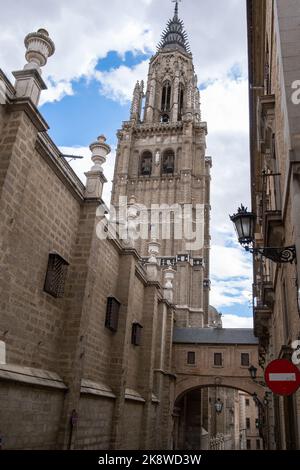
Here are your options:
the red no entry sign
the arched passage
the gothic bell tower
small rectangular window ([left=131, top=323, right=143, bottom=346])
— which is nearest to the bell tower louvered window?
the gothic bell tower

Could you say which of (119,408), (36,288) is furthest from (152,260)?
(36,288)

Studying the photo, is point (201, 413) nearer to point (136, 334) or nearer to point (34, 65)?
point (136, 334)

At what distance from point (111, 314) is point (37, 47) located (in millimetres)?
9101

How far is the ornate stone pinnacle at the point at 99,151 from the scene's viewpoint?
12.9m

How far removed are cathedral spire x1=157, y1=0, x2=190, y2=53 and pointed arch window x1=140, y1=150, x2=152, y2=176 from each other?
2016 cm

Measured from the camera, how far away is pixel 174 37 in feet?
196

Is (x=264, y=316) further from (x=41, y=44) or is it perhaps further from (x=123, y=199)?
(x=123, y=199)

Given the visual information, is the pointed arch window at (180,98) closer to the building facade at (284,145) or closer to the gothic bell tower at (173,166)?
the gothic bell tower at (173,166)

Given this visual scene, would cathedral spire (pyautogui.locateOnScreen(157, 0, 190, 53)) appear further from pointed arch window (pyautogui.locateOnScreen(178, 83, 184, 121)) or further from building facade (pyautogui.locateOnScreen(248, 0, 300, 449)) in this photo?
building facade (pyautogui.locateOnScreen(248, 0, 300, 449))

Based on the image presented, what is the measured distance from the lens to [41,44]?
29.9 ft

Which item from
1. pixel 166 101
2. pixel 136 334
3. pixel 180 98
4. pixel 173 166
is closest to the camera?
pixel 136 334

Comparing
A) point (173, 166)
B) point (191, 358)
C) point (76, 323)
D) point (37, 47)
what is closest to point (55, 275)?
point (76, 323)

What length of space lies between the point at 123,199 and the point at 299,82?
3657 cm

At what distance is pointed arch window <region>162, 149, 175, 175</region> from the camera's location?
4519 centimetres
